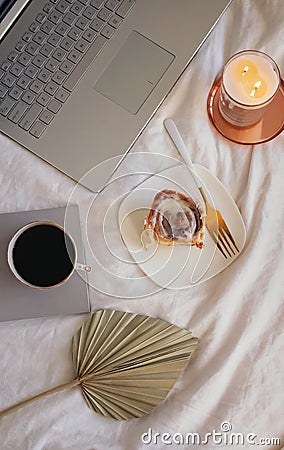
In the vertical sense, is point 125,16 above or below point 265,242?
above

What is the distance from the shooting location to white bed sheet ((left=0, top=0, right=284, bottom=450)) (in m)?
0.85

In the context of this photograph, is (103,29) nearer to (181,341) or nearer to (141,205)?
(141,205)

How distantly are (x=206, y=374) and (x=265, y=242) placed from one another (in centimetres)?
17

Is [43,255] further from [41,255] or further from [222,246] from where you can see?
[222,246]

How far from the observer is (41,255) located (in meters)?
0.85

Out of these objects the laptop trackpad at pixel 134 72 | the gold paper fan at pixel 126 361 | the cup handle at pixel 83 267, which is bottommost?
the gold paper fan at pixel 126 361

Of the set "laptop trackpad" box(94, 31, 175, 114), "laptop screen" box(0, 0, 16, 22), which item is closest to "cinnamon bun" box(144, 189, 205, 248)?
"laptop trackpad" box(94, 31, 175, 114)

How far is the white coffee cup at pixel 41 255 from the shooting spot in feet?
2.77

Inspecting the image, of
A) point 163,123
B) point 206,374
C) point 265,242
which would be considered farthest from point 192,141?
point 206,374

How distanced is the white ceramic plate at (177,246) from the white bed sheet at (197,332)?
0.01 metres


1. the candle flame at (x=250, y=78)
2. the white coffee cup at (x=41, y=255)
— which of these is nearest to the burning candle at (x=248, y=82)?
the candle flame at (x=250, y=78)

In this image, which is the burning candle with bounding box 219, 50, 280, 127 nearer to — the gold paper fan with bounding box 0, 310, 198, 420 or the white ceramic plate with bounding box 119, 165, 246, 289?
the white ceramic plate with bounding box 119, 165, 246, 289

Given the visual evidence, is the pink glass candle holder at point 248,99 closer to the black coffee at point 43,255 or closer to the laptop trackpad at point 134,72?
the laptop trackpad at point 134,72

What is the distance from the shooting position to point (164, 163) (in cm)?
90
